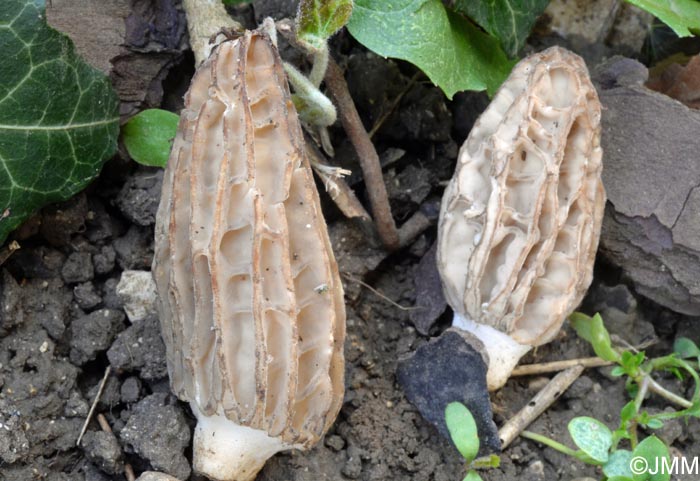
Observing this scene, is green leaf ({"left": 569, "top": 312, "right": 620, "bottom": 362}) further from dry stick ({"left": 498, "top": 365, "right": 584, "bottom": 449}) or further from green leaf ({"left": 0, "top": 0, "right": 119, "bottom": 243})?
green leaf ({"left": 0, "top": 0, "right": 119, "bottom": 243})

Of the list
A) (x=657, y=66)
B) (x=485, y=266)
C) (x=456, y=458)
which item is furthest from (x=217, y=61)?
(x=657, y=66)

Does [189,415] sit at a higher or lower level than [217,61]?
lower

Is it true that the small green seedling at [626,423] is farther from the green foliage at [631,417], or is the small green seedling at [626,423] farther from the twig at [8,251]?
the twig at [8,251]

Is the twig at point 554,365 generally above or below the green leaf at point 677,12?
below

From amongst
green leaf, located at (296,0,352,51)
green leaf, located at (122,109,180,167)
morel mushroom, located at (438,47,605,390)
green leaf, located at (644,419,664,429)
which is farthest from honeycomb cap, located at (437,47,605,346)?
green leaf, located at (122,109,180,167)

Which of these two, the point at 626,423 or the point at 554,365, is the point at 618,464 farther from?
the point at 554,365

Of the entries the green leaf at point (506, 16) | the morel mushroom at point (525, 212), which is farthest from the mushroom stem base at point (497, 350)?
the green leaf at point (506, 16)

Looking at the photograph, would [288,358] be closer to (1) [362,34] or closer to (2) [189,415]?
(2) [189,415]
